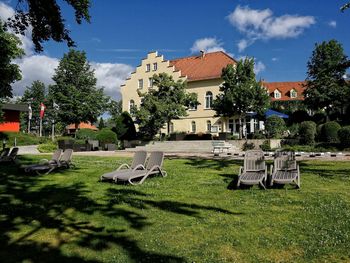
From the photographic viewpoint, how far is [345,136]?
25594 mm

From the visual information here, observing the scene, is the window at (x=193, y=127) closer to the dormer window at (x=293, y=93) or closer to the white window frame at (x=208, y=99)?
the white window frame at (x=208, y=99)

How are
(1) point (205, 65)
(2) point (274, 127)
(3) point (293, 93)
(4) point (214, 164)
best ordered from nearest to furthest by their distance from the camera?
(4) point (214, 164), (2) point (274, 127), (1) point (205, 65), (3) point (293, 93)

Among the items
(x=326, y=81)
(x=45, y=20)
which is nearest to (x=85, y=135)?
(x=326, y=81)

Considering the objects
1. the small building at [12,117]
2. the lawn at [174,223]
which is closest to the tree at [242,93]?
the lawn at [174,223]

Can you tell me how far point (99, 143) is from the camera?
123 feet

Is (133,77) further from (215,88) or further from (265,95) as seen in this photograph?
(265,95)

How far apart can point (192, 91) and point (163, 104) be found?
46.1 ft

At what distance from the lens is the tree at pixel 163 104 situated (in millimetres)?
38531

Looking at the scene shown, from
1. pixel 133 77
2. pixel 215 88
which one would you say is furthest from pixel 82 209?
pixel 133 77

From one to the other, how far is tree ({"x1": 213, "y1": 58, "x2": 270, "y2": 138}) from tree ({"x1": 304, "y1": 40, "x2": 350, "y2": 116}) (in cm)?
1142

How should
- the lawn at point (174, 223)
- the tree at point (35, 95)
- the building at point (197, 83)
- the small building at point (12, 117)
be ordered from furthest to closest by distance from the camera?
the tree at point (35, 95) < the small building at point (12, 117) < the building at point (197, 83) < the lawn at point (174, 223)

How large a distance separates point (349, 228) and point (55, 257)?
4669mm

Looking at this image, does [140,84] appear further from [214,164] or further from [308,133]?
[214,164]

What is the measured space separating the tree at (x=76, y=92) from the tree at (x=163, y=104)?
15284 millimetres
